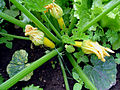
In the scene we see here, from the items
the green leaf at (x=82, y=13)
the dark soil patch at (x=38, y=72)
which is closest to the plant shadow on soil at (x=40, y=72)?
the dark soil patch at (x=38, y=72)

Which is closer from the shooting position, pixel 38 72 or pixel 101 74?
pixel 101 74

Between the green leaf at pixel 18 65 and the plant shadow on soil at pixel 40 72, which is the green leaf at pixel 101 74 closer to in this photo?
the plant shadow on soil at pixel 40 72

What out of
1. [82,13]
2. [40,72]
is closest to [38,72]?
[40,72]

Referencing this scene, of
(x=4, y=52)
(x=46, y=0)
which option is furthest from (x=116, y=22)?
(x=4, y=52)

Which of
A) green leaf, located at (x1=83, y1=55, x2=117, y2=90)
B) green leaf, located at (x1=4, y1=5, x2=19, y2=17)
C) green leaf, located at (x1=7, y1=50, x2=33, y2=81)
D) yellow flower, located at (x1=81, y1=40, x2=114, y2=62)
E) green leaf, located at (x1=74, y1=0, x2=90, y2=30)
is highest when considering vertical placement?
green leaf, located at (x1=4, y1=5, x2=19, y2=17)

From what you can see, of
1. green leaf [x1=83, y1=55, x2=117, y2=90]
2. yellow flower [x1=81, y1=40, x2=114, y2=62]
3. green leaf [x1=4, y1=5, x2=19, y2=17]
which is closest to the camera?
yellow flower [x1=81, y1=40, x2=114, y2=62]

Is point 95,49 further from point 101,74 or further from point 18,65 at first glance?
point 18,65

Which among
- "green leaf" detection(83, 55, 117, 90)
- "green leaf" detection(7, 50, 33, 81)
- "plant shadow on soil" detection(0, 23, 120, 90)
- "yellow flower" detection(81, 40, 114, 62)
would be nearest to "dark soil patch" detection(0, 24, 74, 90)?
"plant shadow on soil" detection(0, 23, 120, 90)

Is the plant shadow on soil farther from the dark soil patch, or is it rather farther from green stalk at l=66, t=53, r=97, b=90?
green stalk at l=66, t=53, r=97, b=90

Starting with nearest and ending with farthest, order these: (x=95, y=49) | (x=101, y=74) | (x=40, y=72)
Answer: (x=95, y=49)
(x=101, y=74)
(x=40, y=72)
